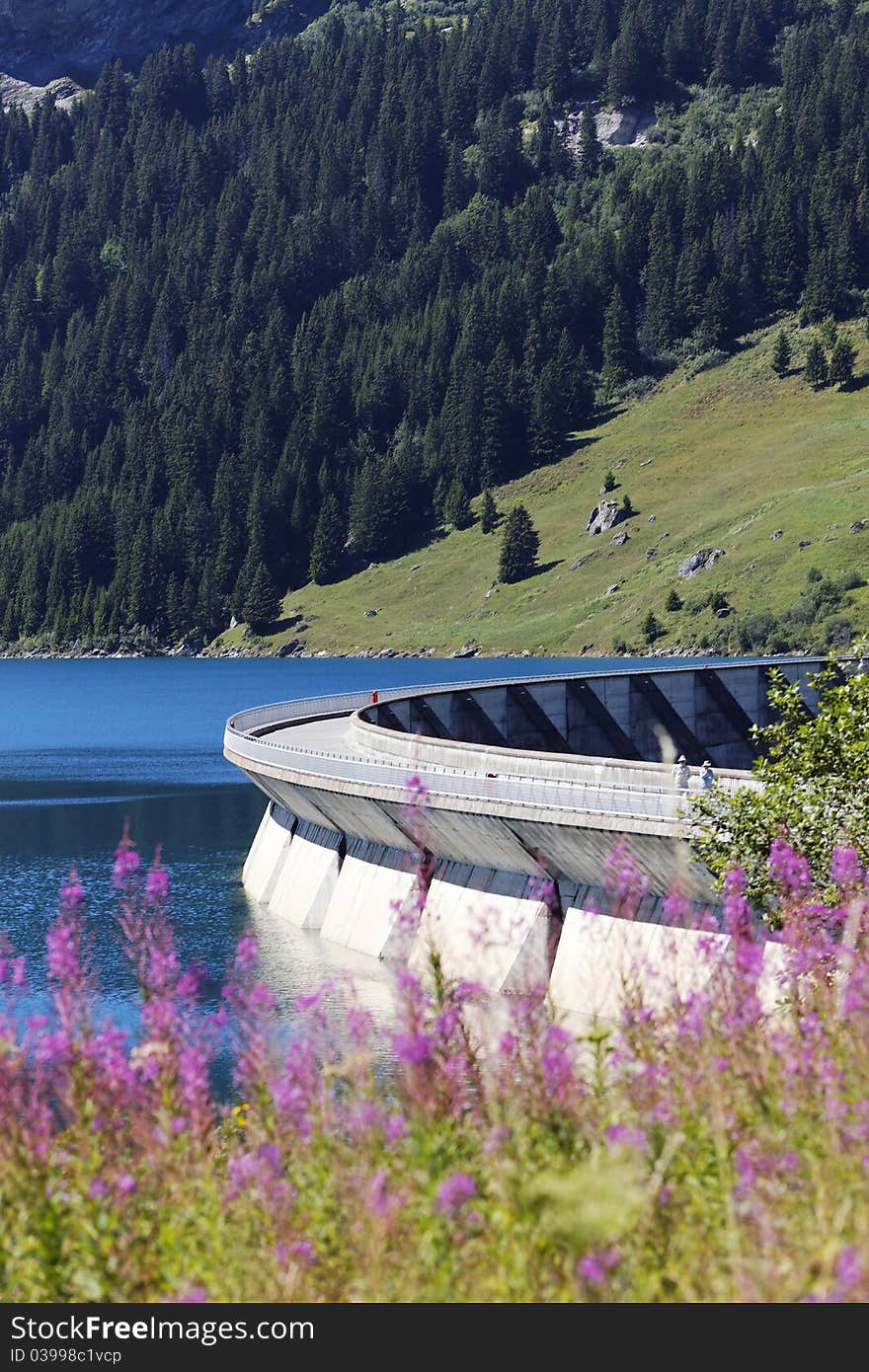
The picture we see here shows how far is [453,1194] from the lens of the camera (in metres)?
9.02

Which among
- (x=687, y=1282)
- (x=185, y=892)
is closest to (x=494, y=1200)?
(x=687, y=1282)

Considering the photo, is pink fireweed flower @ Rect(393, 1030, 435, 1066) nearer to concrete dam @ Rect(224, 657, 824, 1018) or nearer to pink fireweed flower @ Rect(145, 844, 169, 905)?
concrete dam @ Rect(224, 657, 824, 1018)

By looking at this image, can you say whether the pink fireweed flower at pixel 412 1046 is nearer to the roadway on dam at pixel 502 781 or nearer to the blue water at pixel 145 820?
the blue water at pixel 145 820

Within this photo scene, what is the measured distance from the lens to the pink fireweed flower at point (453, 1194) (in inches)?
349

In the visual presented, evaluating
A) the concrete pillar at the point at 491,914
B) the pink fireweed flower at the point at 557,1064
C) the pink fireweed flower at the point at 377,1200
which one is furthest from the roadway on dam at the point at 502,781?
the pink fireweed flower at the point at 377,1200

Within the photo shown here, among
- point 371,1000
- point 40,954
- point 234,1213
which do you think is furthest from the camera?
point 40,954

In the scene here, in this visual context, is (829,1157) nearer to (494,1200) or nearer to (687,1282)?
(687,1282)

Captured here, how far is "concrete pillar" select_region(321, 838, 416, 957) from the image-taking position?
4025 cm

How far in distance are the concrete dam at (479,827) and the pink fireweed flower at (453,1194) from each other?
177cm

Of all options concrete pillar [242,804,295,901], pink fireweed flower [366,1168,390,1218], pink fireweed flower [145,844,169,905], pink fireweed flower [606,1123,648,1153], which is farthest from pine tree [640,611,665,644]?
pink fireweed flower [366,1168,390,1218]

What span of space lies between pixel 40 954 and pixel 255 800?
122 feet

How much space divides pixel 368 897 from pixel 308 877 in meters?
4.89

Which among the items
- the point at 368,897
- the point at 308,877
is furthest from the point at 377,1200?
the point at 308,877
